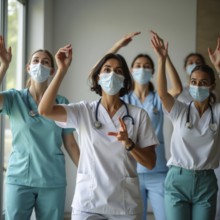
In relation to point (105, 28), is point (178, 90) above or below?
below

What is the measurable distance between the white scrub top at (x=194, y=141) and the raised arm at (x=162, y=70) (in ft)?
0.20

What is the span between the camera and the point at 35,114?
2.19 metres

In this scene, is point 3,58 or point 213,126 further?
point 213,126

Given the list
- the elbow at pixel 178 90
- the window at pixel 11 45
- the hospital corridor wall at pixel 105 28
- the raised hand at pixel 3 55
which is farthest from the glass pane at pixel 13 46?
the elbow at pixel 178 90

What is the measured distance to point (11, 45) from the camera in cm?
325

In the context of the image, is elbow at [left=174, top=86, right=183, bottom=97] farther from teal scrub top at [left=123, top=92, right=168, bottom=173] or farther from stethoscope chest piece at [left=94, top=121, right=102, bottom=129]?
stethoscope chest piece at [left=94, top=121, right=102, bottom=129]

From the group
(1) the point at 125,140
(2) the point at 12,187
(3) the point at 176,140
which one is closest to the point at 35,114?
(2) the point at 12,187

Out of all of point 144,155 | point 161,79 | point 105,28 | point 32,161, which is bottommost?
point 32,161

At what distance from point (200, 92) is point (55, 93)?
3.28 feet

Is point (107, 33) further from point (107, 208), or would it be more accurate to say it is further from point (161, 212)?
point (107, 208)

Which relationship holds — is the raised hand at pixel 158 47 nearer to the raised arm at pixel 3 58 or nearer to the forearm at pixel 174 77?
the forearm at pixel 174 77

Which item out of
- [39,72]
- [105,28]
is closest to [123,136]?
[39,72]

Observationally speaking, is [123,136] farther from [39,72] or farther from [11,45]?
[11,45]

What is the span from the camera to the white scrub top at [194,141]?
227cm
